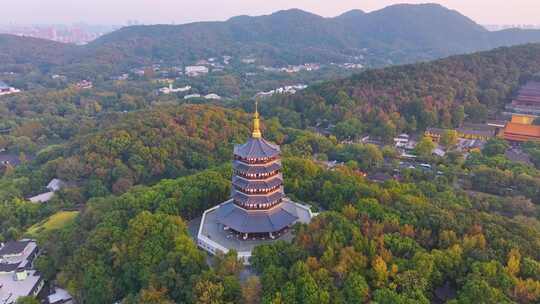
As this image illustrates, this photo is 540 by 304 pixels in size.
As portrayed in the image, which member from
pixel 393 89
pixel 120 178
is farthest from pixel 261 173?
pixel 393 89

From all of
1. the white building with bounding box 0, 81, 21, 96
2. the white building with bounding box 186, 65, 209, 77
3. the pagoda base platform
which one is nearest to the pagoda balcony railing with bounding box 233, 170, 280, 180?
the pagoda base platform

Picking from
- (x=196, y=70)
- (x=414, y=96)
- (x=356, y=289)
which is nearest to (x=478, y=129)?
(x=414, y=96)

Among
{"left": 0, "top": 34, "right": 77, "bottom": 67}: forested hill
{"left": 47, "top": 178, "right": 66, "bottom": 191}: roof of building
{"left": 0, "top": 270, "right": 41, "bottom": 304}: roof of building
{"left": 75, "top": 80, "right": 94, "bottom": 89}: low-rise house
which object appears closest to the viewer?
{"left": 0, "top": 270, "right": 41, "bottom": 304}: roof of building

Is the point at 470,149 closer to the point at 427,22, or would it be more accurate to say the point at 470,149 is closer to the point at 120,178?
the point at 120,178

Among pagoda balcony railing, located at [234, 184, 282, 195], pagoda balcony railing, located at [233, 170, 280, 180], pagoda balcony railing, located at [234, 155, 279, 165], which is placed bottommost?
pagoda balcony railing, located at [234, 184, 282, 195]

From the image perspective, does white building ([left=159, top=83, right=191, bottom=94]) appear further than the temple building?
Yes

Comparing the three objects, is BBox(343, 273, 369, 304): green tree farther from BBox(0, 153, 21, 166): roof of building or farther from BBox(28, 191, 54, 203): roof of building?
BBox(0, 153, 21, 166): roof of building

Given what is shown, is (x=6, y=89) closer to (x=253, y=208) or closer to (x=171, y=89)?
(x=171, y=89)

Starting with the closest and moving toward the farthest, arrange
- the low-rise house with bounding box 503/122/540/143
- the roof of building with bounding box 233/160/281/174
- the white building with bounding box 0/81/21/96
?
the roof of building with bounding box 233/160/281/174, the low-rise house with bounding box 503/122/540/143, the white building with bounding box 0/81/21/96
